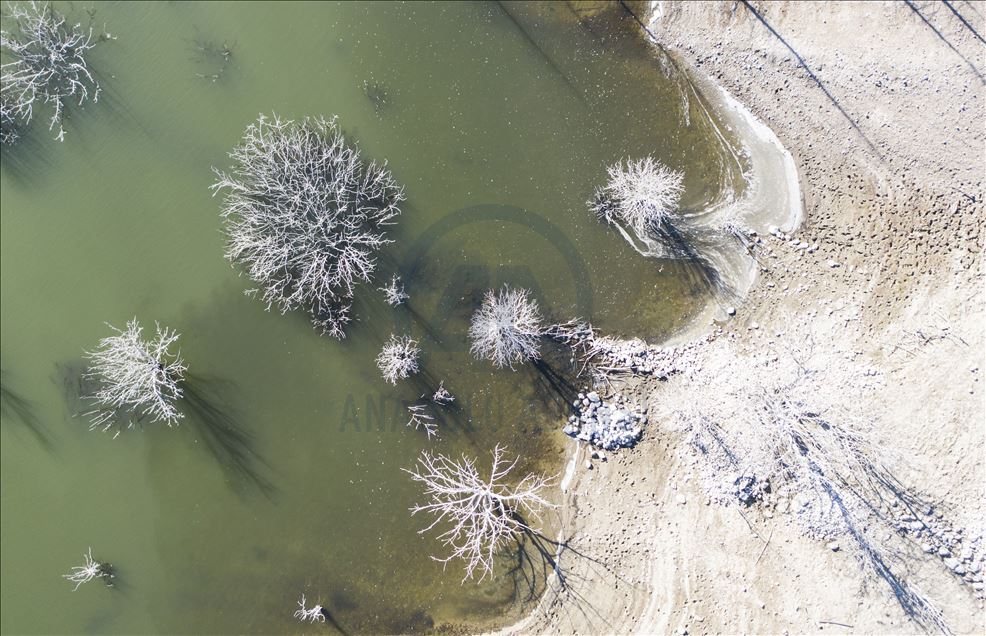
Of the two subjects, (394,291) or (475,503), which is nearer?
(475,503)

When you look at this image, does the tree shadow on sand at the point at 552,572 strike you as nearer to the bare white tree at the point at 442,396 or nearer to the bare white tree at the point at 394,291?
the bare white tree at the point at 442,396

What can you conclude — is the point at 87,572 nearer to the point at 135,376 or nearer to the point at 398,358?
the point at 135,376

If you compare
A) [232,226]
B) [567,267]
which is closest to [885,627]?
[567,267]

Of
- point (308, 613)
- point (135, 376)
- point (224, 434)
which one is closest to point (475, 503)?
point (308, 613)

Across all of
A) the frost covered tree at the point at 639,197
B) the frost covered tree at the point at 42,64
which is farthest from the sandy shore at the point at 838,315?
the frost covered tree at the point at 42,64

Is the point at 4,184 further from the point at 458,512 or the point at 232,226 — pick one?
the point at 458,512

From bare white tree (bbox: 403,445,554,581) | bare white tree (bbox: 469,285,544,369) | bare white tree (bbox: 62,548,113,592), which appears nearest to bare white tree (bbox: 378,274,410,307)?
bare white tree (bbox: 469,285,544,369)

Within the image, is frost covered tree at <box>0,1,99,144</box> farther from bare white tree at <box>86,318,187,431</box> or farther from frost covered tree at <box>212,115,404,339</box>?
bare white tree at <box>86,318,187,431</box>
